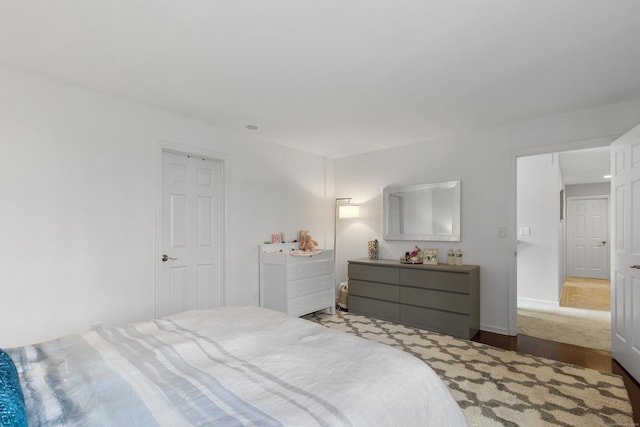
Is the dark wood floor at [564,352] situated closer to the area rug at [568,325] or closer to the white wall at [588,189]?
the area rug at [568,325]

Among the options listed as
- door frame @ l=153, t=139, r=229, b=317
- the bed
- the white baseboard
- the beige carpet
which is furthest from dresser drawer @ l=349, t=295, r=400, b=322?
the beige carpet

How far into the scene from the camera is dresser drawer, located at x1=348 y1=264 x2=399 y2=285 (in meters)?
4.09

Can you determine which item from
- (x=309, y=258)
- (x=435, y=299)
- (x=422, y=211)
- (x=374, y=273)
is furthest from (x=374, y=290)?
(x=422, y=211)

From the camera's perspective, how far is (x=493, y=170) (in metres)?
3.81

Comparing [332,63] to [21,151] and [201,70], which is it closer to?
[201,70]

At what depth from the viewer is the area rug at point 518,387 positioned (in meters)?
2.04

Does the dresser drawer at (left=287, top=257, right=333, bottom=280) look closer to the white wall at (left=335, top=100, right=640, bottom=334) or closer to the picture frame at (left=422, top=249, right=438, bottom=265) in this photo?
the white wall at (left=335, top=100, right=640, bottom=334)

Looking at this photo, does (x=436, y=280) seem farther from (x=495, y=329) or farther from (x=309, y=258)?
(x=309, y=258)

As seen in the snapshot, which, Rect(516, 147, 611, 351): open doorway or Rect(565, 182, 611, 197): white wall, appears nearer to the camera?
Rect(516, 147, 611, 351): open doorway

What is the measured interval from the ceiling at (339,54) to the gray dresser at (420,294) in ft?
5.84

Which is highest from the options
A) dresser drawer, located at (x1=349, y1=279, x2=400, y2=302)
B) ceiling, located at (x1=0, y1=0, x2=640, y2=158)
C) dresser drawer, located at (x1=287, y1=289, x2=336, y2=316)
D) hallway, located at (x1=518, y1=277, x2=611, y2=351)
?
ceiling, located at (x1=0, y1=0, x2=640, y2=158)

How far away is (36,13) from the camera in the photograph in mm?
1797

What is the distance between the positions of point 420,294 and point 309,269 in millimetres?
1400

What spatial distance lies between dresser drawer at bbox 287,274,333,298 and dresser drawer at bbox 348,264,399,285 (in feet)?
1.12
